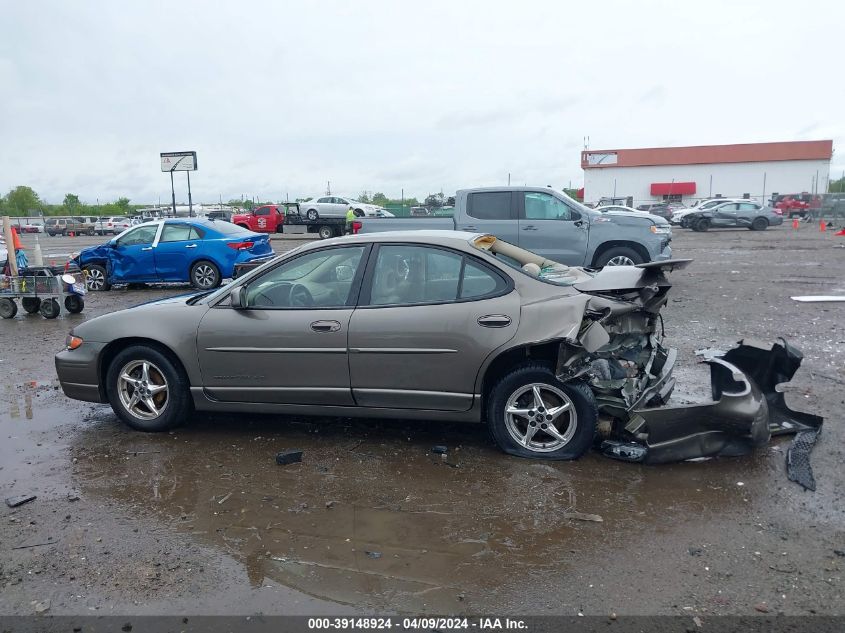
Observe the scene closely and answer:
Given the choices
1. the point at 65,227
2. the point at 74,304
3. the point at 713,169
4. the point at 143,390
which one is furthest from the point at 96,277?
the point at 713,169

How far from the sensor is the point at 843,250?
19703 mm

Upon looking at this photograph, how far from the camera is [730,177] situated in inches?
2398

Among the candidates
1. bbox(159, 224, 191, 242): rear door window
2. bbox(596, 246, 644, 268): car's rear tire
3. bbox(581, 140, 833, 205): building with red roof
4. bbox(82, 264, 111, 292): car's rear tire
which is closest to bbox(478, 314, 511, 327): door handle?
bbox(596, 246, 644, 268): car's rear tire

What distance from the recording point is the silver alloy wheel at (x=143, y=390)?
527 centimetres

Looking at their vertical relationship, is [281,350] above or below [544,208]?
below

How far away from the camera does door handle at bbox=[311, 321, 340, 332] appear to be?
477 cm

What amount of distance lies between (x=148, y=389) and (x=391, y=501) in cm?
242

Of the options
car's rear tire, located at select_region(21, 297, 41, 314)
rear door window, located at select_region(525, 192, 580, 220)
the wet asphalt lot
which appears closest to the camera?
the wet asphalt lot

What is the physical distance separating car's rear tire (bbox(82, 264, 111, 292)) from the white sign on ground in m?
18.4

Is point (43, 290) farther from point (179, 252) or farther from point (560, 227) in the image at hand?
point (560, 227)

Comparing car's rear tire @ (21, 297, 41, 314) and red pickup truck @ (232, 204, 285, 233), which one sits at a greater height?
red pickup truck @ (232, 204, 285, 233)

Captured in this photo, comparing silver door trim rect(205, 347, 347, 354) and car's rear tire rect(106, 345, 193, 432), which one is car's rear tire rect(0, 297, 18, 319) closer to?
car's rear tire rect(106, 345, 193, 432)

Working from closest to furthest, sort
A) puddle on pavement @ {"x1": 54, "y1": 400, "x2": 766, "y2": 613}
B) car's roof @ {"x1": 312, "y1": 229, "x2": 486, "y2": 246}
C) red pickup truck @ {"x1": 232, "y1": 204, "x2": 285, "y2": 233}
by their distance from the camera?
puddle on pavement @ {"x1": 54, "y1": 400, "x2": 766, "y2": 613} → car's roof @ {"x1": 312, "y1": 229, "x2": 486, "y2": 246} → red pickup truck @ {"x1": 232, "y1": 204, "x2": 285, "y2": 233}

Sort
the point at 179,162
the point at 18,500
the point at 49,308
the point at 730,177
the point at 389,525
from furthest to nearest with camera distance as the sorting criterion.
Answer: the point at 730,177, the point at 179,162, the point at 49,308, the point at 18,500, the point at 389,525
